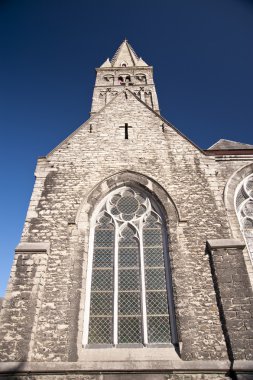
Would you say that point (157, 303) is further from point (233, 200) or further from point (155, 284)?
point (233, 200)

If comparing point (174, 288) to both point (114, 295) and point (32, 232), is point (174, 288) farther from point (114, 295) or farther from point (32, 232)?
point (32, 232)

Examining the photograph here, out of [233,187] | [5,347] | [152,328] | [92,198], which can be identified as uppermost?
[233,187]

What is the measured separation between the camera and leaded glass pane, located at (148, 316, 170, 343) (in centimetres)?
622

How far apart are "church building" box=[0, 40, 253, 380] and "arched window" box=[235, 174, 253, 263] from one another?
0.11ft

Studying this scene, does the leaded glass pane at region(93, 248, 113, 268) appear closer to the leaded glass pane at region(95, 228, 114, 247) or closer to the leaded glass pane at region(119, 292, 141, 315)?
the leaded glass pane at region(95, 228, 114, 247)

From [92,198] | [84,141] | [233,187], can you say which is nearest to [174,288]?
[92,198]

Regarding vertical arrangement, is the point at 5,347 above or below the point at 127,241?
below

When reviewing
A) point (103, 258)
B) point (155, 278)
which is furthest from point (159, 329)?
point (103, 258)

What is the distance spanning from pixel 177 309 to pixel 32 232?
397 centimetres

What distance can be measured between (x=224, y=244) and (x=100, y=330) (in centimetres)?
343

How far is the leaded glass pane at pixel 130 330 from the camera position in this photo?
625cm

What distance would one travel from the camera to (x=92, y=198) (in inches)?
325

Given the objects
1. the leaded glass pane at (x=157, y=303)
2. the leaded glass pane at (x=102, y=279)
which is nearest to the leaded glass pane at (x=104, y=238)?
the leaded glass pane at (x=102, y=279)

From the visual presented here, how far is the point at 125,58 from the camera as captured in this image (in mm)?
22875
